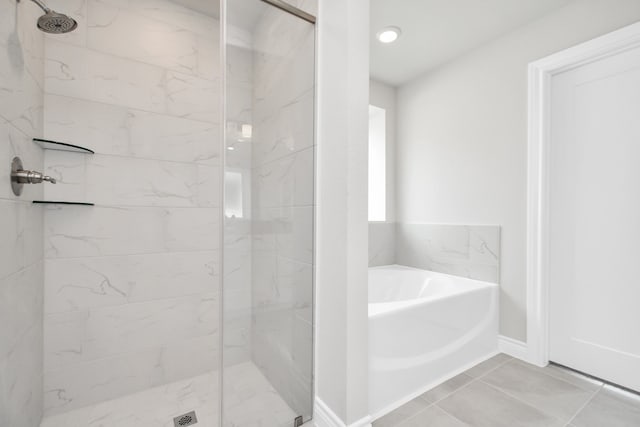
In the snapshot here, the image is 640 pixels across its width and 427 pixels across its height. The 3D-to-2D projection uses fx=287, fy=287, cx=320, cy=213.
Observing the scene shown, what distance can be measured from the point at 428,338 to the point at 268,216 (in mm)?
1184

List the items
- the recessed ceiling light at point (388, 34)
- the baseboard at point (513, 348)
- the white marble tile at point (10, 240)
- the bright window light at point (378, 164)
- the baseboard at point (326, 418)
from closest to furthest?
the white marble tile at point (10, 240) < the baseboard at point (326, 418) < the baseboard at point (513, 348) < the recessed ceiling light at point (388, 34) < the bright window light at point (378, 164)

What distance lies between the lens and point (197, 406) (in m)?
1.64

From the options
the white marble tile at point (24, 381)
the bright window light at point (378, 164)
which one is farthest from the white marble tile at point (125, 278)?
the bright window light at point (378, 164)

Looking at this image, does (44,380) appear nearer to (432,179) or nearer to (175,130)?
(175,130)

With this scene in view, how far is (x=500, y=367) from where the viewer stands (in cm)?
192

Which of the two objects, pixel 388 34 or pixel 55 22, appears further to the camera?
pixel 388 34

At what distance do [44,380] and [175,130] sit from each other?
5.18ft

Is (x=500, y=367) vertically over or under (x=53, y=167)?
under

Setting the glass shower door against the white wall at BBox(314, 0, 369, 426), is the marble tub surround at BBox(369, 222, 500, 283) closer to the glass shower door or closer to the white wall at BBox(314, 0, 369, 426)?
the white wall at BBox(314, 0, 369, 426)

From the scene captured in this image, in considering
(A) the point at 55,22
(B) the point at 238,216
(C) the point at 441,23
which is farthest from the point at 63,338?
(C) the point at 441,23

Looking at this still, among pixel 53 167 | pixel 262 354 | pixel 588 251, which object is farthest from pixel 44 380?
pixel 588 251

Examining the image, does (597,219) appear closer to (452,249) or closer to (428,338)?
(452,249)

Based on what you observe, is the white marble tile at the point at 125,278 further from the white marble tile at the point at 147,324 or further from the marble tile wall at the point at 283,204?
the marble tile wall at the point at 283,204

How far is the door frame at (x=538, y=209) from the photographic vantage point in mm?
1931
